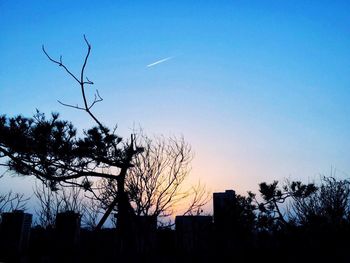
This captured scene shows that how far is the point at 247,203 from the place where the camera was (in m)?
9.13

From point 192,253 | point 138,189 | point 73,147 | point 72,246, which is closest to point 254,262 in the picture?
point 192,253

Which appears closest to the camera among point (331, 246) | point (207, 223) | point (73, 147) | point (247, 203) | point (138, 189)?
point (331, 246)

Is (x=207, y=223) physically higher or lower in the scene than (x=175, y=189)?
lower

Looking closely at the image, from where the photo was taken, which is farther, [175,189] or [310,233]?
[175,189]

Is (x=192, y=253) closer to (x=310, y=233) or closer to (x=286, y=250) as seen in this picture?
(x=286, y=250)

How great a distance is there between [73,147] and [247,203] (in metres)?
5.56

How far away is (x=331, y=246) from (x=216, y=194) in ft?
8.86

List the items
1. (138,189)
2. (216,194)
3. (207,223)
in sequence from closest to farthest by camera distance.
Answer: (207,223)
(216,194)
(138,189)

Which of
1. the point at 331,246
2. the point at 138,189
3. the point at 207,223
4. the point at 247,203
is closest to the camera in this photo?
the point at 331,246

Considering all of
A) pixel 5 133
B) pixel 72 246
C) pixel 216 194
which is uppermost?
pixel 5 133

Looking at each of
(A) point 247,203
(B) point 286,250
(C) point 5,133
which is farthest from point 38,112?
(A) point 247,203

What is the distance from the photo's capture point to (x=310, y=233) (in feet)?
17.1

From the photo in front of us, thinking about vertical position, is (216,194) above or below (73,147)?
below

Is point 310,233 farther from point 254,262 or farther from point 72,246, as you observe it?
point 72,246
